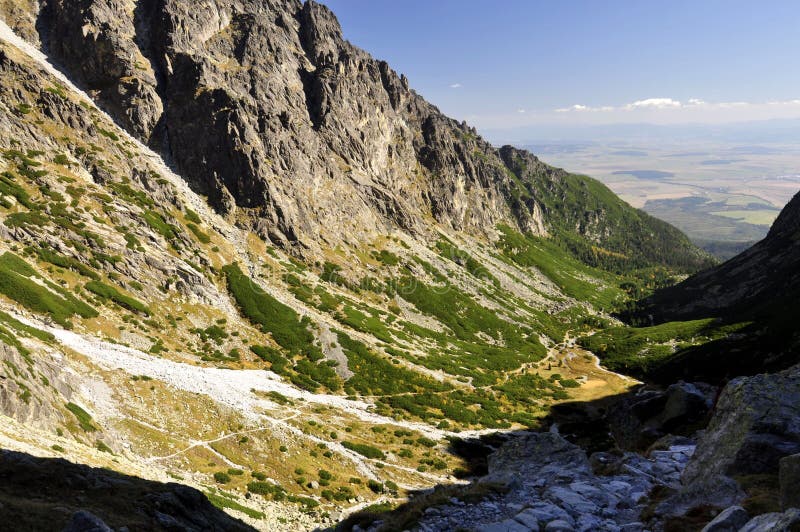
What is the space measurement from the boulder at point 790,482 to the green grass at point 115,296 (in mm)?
66854

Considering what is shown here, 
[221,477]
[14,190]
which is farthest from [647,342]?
[14,190]

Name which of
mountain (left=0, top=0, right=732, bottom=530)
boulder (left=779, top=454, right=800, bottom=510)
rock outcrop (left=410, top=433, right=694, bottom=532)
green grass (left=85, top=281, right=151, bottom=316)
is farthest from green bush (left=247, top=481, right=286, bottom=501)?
green grass (left=85, top=281, right=151, bottom=316)

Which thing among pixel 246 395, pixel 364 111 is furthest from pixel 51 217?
pixel 364 111

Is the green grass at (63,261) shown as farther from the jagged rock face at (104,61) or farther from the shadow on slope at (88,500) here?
the jagged rock face at (104,61)

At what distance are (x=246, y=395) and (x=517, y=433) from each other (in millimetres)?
41809

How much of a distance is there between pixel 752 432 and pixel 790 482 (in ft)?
23.3

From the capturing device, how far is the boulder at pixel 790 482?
43.8ft

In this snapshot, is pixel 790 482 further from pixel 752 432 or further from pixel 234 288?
pixel 234 288

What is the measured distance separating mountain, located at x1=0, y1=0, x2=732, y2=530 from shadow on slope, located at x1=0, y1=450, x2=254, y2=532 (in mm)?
375

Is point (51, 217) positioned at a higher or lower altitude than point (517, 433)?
higher

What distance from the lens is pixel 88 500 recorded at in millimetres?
18922

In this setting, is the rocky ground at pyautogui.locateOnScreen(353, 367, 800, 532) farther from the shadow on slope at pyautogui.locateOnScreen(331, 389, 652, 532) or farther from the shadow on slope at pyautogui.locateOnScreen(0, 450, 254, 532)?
the shadow on slope at pyautogui.locateOnScreen(0, 450, 254, 532)

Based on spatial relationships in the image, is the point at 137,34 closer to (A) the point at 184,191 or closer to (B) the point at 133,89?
(B) the point at 133,89

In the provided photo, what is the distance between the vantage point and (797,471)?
13.4 m
